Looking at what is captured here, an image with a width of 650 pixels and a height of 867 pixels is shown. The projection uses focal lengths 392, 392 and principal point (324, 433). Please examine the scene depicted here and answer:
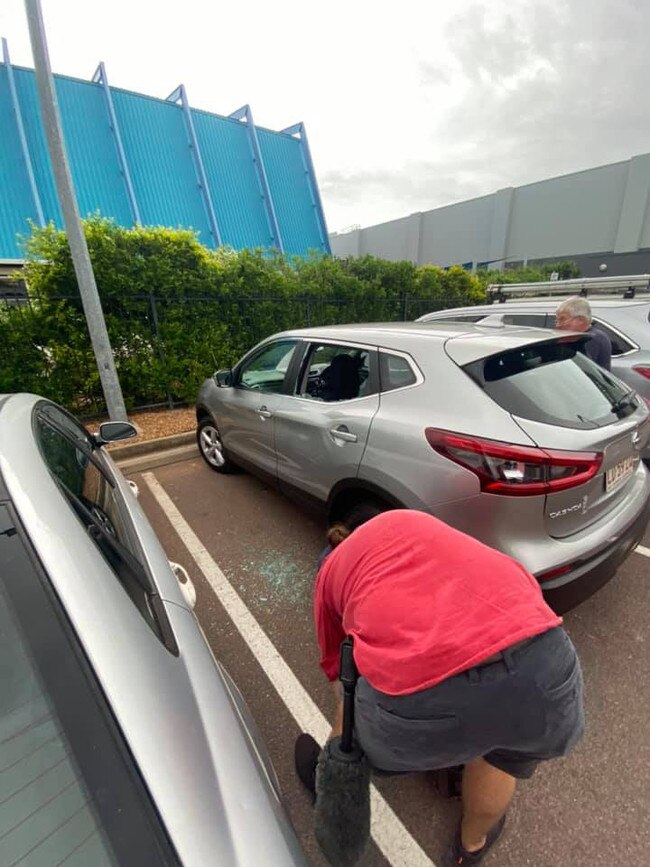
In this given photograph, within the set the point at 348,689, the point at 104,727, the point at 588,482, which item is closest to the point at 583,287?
the point at 588,482

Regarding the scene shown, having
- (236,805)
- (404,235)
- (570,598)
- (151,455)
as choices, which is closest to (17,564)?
(236,805)

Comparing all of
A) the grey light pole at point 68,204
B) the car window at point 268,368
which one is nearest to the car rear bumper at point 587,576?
the car window at point 268,368

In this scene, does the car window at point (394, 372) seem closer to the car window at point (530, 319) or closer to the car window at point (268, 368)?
the car window at point (268, 368)

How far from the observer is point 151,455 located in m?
5.29

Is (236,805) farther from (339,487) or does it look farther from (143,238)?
(143,238)

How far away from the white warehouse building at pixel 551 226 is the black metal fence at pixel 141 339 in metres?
21.4

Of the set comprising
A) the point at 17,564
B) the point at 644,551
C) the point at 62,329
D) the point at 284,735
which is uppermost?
the point at 62,329

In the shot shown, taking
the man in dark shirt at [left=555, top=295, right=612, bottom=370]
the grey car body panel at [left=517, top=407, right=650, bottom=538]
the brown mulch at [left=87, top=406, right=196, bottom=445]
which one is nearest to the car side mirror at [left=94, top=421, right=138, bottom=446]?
the grey car body panel at [left=517, top=407, right=650, bottom=538]

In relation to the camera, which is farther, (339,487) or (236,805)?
(339,487)

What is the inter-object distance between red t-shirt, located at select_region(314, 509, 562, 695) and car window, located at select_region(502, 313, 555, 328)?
15.2ft

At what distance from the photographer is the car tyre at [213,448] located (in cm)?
436

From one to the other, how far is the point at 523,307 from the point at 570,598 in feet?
14.5

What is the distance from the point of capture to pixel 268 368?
3.68 metres

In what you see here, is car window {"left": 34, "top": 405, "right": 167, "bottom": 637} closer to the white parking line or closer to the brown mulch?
the white parking line
